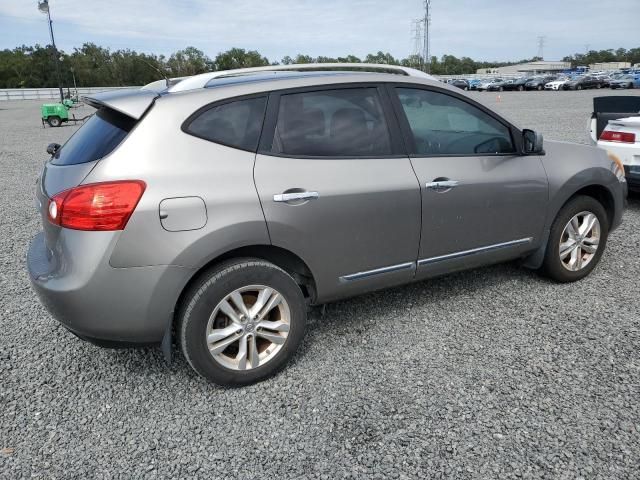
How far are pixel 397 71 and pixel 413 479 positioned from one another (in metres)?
2.65

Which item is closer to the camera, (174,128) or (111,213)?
(111,213)

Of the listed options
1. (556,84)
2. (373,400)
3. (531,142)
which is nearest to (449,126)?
(531,142)

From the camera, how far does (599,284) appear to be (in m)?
4.29

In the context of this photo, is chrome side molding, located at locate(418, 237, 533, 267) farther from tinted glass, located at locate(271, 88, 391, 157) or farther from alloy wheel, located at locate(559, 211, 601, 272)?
tinted glass, located at locate(271, 88, 391, 157)

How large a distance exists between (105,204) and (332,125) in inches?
55.6

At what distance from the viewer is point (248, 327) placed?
2.92 m

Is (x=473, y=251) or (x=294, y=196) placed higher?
(x=294, y=196)

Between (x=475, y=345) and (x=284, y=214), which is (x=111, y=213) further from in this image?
(x=475, y=345)

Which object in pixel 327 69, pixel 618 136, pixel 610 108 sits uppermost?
pixel 327 69

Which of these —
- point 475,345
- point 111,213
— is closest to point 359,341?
point 475,345

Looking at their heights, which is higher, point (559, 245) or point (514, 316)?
point (559, 245)

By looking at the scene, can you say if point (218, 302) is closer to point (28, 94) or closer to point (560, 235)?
point (560, 235)

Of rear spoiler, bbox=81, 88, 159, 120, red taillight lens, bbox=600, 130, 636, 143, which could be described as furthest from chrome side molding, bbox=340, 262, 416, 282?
red taillight lens, bbox=600, 130, 636, 143

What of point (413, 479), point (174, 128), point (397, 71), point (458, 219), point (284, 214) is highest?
point (397, 71)
